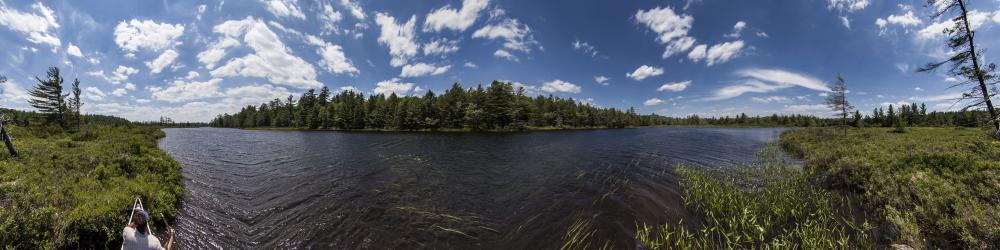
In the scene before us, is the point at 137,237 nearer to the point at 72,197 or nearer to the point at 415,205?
the point at 72,197

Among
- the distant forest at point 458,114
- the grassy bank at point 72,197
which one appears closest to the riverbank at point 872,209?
the grassy bank at point 72,197

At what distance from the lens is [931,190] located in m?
10.2

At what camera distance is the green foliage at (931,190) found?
26.2 ft

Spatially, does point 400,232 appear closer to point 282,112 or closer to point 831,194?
point 831,194

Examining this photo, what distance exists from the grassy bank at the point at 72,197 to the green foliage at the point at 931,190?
2327 cm

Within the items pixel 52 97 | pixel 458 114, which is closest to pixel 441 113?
pixel 458 114

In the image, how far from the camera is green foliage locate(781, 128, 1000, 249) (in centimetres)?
800

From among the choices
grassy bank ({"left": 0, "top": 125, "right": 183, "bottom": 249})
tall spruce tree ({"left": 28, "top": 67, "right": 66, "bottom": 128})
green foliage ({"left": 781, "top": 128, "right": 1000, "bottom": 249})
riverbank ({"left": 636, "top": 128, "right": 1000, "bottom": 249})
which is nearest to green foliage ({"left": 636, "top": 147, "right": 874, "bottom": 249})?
riverbank ({"left": 636, "top": 128, "right": 1000, "bottom": 249})

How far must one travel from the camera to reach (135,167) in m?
14.5

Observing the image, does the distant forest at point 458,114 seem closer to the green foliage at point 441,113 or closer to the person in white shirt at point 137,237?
the green foliage at point 441,113

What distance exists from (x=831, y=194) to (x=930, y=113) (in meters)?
195

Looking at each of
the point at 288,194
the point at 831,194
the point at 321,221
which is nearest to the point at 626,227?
the point at 831,194

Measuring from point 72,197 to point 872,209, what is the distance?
28.9 metres

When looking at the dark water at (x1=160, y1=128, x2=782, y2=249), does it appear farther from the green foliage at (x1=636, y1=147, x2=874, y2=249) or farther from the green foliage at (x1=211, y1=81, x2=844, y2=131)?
the green foliage at (x1=211, y1=81, x2=844, y2=131)
